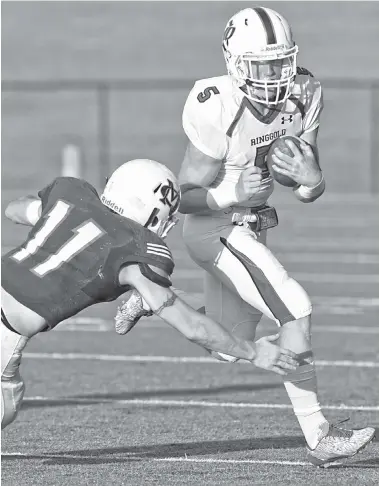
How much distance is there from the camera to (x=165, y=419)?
20.9ft

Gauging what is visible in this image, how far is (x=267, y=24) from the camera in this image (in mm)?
5531

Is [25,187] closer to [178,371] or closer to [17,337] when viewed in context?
[178,371]

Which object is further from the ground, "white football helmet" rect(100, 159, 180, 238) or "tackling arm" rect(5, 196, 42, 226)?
"white football helmet" rect(100, 159, 180, 238)

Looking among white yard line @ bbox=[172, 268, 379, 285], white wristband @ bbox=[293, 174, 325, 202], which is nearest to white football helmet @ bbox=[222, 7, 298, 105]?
white wristband @ bbox=[293, 174, 325, 202]

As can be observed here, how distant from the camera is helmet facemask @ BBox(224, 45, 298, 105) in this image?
5.48 m

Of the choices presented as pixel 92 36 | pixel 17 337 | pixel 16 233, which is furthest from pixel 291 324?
pixel 92 36

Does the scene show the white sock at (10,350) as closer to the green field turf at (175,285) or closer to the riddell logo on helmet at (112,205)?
the green field turf at (175,285)

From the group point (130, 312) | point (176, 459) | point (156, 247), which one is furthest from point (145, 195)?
point (176, 459)

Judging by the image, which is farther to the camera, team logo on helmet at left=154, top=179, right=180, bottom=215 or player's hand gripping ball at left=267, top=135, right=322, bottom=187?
player's hand gripping ball at left=267, top=135, right=322, bottom=187

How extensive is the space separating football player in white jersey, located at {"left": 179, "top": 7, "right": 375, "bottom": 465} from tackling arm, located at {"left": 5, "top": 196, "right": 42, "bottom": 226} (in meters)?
0.75

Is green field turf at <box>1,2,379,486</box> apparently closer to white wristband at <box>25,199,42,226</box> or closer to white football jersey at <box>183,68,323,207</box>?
white wristband at <box>25,199,42,226</box>

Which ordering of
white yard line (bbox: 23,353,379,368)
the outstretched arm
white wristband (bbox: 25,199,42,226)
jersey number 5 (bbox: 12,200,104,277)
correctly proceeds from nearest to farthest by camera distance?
the outstretched arm
jersey number 5 (bbox: 12,200,104,277)
white wristband (bbox: 25,199,42,226)
white yard line (bbox: 23,353,379,368)

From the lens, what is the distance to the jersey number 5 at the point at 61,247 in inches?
186

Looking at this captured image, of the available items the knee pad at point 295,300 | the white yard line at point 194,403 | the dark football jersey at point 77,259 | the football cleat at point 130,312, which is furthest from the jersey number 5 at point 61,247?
the white yard line at point 194,403
